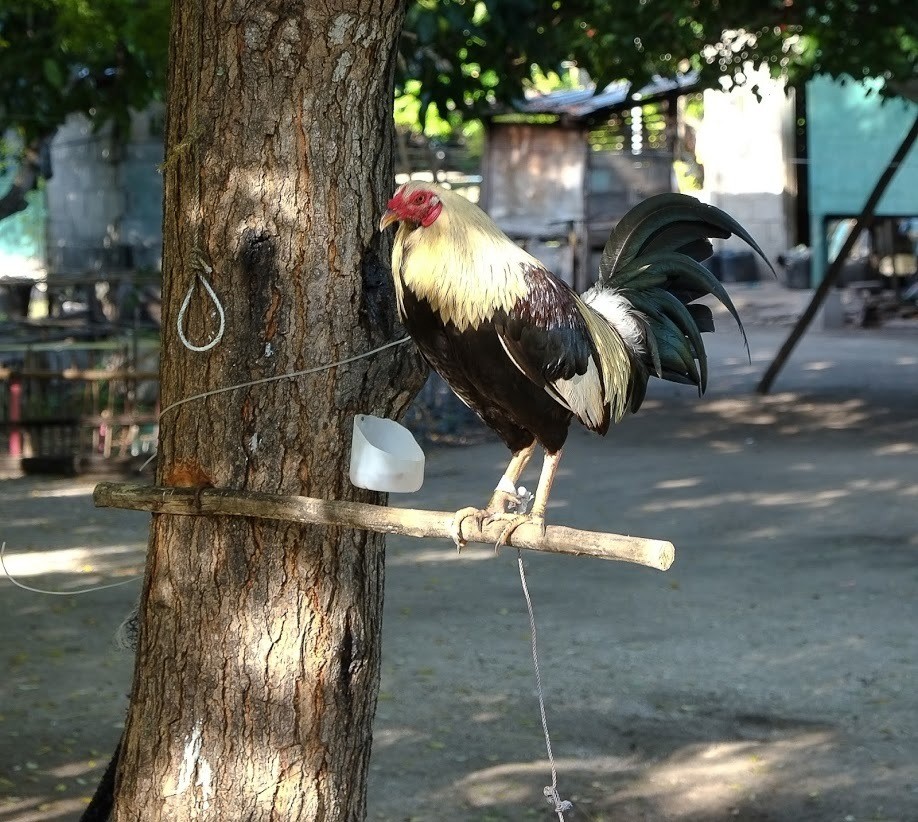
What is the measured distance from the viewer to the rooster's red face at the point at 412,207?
2.68 meters

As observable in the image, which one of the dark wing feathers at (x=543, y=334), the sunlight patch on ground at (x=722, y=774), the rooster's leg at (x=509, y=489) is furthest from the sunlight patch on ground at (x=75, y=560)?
the dark wing feathers at (x=543, y=334)

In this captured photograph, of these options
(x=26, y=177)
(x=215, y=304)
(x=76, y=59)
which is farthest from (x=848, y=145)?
(x=215, y=304)

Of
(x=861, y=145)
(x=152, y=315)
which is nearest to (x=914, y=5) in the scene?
(x=152, y=315)

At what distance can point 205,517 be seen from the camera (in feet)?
9.77

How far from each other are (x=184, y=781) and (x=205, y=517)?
0.62 metres

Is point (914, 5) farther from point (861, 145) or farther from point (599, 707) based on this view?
point (861, 145)

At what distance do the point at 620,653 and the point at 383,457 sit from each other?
403cm

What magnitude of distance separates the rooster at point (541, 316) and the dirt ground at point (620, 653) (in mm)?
2282

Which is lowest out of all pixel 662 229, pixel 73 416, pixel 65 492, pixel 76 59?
pixel 65 492

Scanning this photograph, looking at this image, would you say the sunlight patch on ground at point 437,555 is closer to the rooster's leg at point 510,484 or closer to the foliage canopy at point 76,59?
the foliage canopy at point 76,59

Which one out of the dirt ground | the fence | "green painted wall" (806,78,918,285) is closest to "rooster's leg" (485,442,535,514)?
the dirt ground

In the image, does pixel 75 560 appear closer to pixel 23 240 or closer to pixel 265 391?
pixel 265 391

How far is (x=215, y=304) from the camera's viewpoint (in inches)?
116

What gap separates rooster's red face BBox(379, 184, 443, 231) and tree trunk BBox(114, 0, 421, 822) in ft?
1.01
